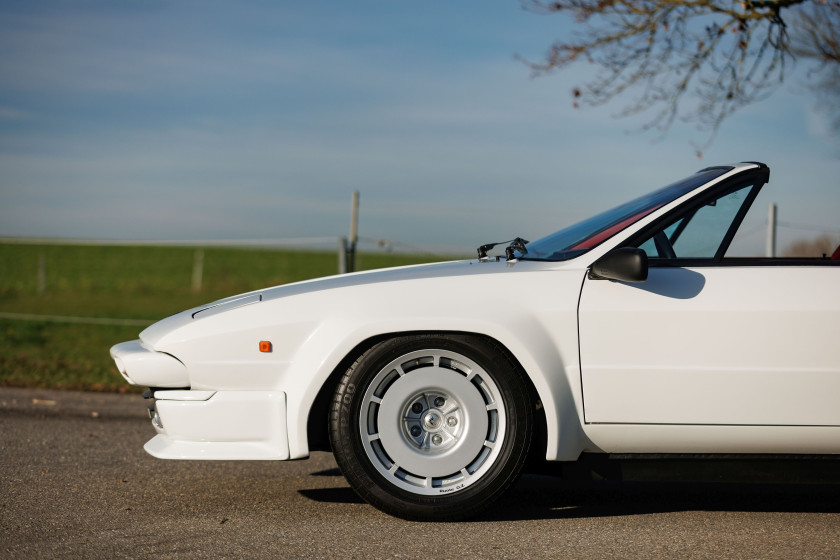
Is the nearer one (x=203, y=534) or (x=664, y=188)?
(x=203, y=534)

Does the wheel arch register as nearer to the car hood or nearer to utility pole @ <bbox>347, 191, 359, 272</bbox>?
the car hood

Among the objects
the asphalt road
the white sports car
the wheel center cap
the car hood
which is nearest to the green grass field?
the asphalt road

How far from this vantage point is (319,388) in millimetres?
3924

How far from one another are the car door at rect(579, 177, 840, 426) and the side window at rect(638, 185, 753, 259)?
30cm

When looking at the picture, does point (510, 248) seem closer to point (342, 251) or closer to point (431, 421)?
point (431, 421)

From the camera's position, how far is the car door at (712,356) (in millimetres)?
3885

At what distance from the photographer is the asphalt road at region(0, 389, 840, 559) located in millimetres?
3486

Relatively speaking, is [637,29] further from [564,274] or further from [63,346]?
[63,346]

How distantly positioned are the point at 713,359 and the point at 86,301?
22110 mm

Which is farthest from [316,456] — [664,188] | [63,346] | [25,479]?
[63,346]

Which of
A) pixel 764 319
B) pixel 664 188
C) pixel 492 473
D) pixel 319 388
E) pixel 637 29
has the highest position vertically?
pixel 637 29

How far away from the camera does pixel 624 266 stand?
3.83 metres

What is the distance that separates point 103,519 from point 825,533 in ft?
10.0

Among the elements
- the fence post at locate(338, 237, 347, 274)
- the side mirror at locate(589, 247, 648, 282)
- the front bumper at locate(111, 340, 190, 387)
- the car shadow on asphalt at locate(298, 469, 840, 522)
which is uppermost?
the side mirror at locate(589, 247, 648, 282)
